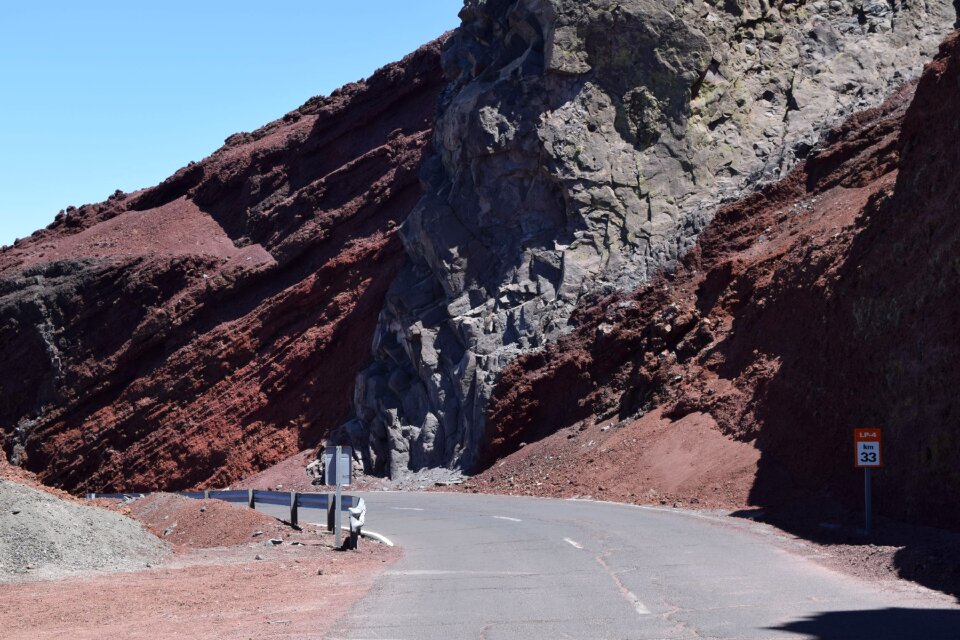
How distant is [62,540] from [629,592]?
824 cm

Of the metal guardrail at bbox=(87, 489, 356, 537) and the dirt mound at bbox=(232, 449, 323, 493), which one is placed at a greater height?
the metal guardrail at bbox=(87, 489, 356, 537)

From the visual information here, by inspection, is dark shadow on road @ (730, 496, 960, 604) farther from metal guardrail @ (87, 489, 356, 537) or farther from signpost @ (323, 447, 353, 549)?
metal guardrail @ (87, 489, 356, 537)

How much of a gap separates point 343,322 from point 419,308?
7945mm

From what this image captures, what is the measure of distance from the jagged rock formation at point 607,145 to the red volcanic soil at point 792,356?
1.79m

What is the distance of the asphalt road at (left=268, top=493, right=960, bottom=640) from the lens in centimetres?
891

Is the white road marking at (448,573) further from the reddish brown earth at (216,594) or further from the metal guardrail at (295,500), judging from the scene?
the metal guardrail at (295,500)

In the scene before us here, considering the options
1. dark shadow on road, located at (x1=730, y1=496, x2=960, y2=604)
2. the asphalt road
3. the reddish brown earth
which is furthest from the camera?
dark shadow on road, located at (x1=730, y1=496, x2=960, y2=604)

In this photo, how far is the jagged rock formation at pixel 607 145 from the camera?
36.9 metres

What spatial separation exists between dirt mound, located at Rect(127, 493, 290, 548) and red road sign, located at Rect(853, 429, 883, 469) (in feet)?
31.5

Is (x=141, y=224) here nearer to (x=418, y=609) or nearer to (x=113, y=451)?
(x=113, y=451)

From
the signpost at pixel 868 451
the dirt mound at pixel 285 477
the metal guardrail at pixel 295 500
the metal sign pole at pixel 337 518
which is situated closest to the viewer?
the signpost at pixel 868 451

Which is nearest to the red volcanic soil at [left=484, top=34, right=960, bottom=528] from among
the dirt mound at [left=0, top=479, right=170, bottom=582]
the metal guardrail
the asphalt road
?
the asphalt road

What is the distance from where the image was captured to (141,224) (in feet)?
196

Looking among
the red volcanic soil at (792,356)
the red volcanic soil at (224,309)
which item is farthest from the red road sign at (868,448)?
the red volcanic soil at (224,309)
